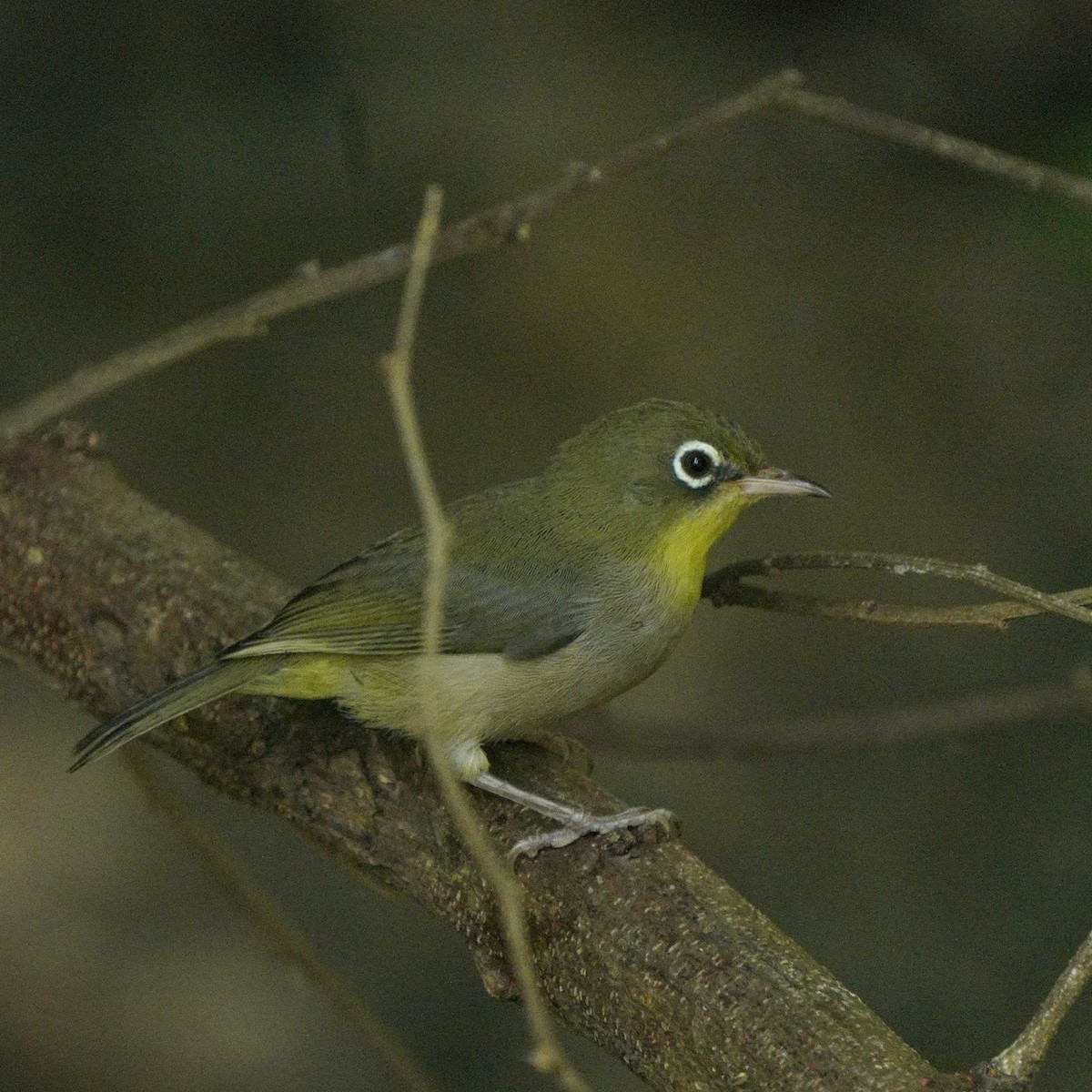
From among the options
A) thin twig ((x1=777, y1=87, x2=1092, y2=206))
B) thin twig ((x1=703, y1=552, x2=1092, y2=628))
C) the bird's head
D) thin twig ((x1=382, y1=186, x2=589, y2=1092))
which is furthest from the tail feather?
thin twig ((x1=777, y1=87, x2=1092, y2=206))

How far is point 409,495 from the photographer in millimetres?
6398

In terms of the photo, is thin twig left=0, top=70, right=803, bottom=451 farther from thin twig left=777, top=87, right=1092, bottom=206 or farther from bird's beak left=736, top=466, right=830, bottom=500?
bird's beak left=736, top=466, right=830, bottom=500

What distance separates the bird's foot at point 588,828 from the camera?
3119mm

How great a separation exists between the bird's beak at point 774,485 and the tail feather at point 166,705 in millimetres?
1350

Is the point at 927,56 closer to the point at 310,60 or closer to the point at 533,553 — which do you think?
the point at 310,60

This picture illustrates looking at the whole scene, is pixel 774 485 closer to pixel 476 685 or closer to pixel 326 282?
pixel 476 685

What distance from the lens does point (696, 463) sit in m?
3.86

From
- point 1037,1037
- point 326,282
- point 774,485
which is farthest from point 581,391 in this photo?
point 1037,1037

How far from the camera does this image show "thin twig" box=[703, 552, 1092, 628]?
2.84m

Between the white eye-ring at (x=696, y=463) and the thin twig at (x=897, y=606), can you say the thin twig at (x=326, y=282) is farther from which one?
the white eye-ring at (x=696, y=463)

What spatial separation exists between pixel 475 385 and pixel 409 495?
1.79ft

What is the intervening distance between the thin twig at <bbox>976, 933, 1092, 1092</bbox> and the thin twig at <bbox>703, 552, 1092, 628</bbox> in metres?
0.71

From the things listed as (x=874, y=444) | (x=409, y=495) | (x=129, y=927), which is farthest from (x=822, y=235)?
(x=129, y=927)

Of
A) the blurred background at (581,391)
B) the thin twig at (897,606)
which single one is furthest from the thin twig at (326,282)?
the blurred background at (581,391)
